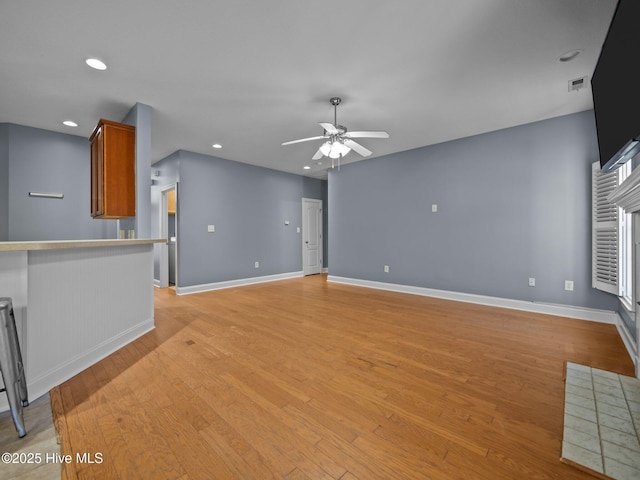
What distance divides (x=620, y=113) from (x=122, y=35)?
10.9 ft

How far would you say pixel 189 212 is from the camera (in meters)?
5.25

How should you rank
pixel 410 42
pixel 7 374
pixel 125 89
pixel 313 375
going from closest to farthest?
pixel 7 374 < pixel 313 375 < pixel 410 42 < pixel 125 89

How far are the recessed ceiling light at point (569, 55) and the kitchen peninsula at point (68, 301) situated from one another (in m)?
4.30

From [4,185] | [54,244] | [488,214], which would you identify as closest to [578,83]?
[488,214]

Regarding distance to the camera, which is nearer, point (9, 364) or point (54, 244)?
point (9, 364)

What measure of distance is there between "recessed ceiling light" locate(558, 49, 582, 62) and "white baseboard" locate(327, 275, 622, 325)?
282 centimetres

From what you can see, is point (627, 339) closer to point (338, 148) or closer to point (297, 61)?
point (338, 148)

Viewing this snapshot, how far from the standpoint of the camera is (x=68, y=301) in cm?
207

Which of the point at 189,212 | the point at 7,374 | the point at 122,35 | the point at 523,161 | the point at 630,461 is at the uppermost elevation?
the point at 122,35

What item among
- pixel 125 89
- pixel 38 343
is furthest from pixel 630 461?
pixel 125 89

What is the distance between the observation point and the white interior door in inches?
294

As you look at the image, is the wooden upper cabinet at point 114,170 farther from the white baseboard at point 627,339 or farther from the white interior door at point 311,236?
the white baseboard at point 627,339

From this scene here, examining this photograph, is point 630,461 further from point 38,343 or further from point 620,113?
point 38,343

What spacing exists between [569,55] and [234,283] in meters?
5.96
